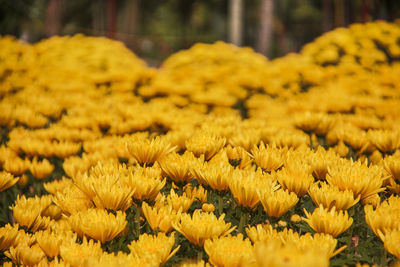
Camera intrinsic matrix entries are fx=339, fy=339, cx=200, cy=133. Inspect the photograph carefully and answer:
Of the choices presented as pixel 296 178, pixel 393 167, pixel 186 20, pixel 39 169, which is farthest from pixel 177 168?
pixel 186 20

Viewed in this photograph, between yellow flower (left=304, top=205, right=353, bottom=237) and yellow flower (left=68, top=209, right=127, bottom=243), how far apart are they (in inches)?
19.4

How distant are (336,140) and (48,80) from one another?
335 centimetres

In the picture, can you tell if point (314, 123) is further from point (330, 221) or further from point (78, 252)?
point (78, 252)

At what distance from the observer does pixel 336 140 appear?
1.81 m

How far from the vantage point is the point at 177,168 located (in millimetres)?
1114

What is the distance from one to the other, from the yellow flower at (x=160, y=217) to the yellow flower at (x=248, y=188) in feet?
0.59

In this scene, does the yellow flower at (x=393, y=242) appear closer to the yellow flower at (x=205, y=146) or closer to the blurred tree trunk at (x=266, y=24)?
the yellow flower at (x=205, y=146)

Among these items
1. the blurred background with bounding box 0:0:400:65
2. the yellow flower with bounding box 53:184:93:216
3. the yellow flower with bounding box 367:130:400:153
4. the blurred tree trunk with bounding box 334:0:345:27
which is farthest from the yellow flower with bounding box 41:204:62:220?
the blurred tree trunk with bounding box 334:0:345:27

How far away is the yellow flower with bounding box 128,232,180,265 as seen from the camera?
823mm

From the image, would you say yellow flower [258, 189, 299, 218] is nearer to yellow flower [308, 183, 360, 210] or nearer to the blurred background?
yellow flower [308, 183, 360, 210]

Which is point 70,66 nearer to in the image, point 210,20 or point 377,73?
point 377,73

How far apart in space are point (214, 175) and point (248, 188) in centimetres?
13

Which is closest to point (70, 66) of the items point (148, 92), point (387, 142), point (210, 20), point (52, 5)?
point (148, 92)

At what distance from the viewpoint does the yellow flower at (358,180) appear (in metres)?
0.98
